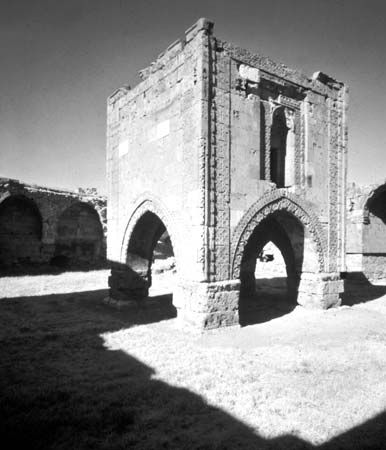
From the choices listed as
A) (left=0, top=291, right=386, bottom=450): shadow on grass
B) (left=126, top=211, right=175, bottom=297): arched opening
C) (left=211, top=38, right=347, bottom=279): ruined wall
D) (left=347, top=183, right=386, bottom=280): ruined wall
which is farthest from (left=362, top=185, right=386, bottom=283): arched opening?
(left=0, top=291, right=386, bottom=450): shadow on grass

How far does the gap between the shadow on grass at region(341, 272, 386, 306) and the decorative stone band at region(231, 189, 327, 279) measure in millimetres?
2423

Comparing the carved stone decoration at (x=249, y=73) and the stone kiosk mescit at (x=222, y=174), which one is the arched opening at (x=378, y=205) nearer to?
the stone kiosk mescit at (x=222, y=174)

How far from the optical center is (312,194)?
873cm

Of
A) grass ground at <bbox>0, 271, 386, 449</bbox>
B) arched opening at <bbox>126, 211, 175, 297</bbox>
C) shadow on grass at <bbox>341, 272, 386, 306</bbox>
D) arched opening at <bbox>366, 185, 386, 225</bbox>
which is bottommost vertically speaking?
shadow on grass at <bbox>341, 272, 386, 306</bbox>

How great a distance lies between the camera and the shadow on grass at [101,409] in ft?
9.92

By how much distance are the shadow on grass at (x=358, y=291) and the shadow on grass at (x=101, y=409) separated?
7415 mm

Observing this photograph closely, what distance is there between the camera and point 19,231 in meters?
16.4

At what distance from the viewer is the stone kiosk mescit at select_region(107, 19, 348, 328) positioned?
6.61 m

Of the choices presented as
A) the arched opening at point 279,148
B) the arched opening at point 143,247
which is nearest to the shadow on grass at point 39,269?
the arched opening at point 143,247

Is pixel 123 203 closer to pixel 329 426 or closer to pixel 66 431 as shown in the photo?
pixel 66 431

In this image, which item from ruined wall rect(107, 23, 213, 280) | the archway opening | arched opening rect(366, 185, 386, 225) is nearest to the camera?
ruined wall rect(107, 23, 213, 280)

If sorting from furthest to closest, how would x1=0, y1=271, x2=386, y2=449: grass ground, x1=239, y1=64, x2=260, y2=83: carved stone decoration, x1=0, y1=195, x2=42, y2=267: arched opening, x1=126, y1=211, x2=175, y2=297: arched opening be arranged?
x1=0, y1=195, x2=42, y2=267: arched opening
x1=126, y1=211, x2=175, y2=297: arched opening
x1=239, y1=64, x2=260, y2=83: carved stone decoration
x1=0, y1=271, x2=386, y2=449: grass ground

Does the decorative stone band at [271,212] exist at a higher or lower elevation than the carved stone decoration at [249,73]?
lower

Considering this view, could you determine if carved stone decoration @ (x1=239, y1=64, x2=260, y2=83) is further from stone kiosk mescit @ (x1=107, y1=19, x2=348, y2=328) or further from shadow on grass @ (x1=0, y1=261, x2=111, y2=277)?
shadow on grass @ (x1=0, y1=261, x2=111, y2=277)
